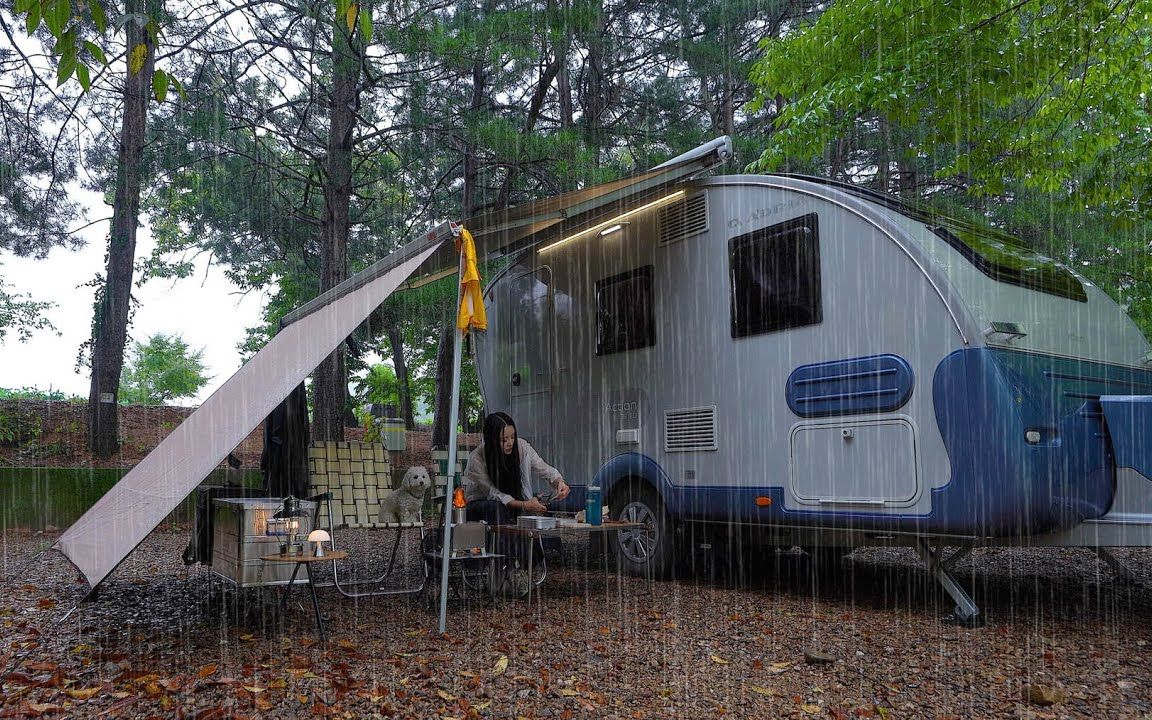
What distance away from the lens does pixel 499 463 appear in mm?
6363

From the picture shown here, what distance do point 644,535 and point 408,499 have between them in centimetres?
181

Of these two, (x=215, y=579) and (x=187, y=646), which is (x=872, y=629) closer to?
(x=187, y=646)

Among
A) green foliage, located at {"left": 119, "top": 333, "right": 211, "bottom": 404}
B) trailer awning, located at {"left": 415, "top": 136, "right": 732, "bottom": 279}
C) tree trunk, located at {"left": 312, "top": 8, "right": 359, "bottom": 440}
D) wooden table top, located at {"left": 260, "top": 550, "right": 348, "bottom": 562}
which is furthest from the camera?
green foliage, located at {"left": 119, "top": 333, "right": 211, "bottom": 404}

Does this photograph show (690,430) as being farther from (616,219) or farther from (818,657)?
(818,657)

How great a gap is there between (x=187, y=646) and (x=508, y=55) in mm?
6977

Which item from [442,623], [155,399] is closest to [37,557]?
[442,623]

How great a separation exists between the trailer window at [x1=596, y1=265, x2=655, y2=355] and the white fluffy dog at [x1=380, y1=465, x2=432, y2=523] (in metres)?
1.78

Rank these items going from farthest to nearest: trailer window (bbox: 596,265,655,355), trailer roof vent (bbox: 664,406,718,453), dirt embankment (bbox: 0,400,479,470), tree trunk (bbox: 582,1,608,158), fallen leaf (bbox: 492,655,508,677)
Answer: dirt embankment (bbox: 0,400,479,470), tree trunk (bbox: 582,1,608,158), trailer window (bbox: 596,265,655,355), trailer roof vent (bbox: 664,406,718,453), fallen leaf (bbox: 492,655,508,677)

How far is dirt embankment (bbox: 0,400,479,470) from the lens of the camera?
39.1 feet

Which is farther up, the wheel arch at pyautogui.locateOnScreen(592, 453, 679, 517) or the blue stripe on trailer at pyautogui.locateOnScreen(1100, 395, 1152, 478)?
the blue stripe on trailer at pyautogui.locateOnScreen(1100, 395, 1152, 478)

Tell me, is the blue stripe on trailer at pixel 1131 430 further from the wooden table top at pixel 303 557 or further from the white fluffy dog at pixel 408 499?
the white fluffy dog at pixel 408 499

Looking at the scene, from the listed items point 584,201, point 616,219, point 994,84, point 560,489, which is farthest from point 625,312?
point 994,84

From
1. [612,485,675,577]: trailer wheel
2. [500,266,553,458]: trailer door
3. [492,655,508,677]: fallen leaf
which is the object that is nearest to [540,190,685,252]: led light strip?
[500,266,553,458]: trailer door

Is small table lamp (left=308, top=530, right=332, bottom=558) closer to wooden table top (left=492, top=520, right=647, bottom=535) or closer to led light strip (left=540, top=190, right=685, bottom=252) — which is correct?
wooden table top (left=492, top=520, right=647, bottom=535)
